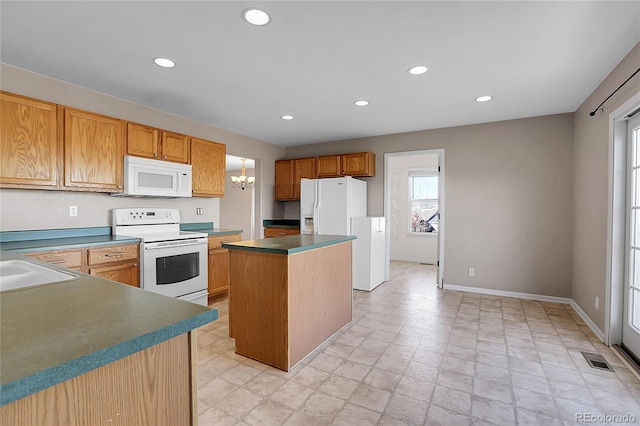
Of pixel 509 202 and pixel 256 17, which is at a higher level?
pixel 256 17

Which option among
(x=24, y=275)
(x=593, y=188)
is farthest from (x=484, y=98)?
(x=24, y=275)

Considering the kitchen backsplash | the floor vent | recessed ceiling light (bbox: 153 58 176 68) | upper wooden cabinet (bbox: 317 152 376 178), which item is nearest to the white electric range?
the kitchen backsplash

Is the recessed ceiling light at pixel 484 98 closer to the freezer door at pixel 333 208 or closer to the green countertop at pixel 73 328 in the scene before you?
the freezer door at pixel 333 208

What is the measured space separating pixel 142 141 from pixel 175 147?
1.28 feet

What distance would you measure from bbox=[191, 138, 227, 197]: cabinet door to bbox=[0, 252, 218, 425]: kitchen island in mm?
3039

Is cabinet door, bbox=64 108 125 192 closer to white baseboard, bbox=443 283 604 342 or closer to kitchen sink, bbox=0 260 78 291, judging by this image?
kitchen sink, bbox=0 260 78 291

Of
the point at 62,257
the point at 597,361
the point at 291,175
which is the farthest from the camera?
the point at 291,175

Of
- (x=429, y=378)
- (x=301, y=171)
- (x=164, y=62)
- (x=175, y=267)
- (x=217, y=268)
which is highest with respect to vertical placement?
(x=164, y=62)

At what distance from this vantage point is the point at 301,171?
534cm

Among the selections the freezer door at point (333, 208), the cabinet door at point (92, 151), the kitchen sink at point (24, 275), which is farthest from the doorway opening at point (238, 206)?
the kitchen sink at point (24, 275)

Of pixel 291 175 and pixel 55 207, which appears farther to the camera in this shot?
pixel 291 175

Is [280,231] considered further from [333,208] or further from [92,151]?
[92,151]

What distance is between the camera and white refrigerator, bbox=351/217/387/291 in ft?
14.5

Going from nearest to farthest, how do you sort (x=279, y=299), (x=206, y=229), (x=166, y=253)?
(x=279, y=299)
(x=166, y=253)
(x=206, y=229)
